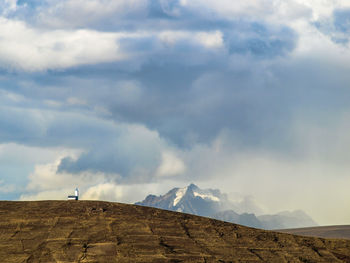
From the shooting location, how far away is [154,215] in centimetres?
10425

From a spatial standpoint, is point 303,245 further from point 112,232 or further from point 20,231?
point 20,231

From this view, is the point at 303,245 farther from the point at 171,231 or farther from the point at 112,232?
the point at 112,232

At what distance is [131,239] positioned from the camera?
300 ft

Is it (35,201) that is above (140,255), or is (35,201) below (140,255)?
above

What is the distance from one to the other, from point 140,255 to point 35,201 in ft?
105

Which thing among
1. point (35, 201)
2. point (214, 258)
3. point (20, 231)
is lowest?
point (214, 258)

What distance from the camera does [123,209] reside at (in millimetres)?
105250

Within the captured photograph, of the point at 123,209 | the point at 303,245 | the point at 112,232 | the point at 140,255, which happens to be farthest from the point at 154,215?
the point at 303,245

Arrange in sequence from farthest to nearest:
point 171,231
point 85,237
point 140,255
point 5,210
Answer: point 5,210
point 171,231
point 85,237
point 140,255

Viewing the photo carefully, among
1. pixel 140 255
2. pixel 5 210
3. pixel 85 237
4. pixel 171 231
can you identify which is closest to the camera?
pixel 140 255

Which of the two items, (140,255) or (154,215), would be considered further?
(154,215)

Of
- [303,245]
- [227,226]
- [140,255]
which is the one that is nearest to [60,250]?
[140,255]

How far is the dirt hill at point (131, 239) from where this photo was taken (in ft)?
281

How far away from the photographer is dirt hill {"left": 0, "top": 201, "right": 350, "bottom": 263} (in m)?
85.8
